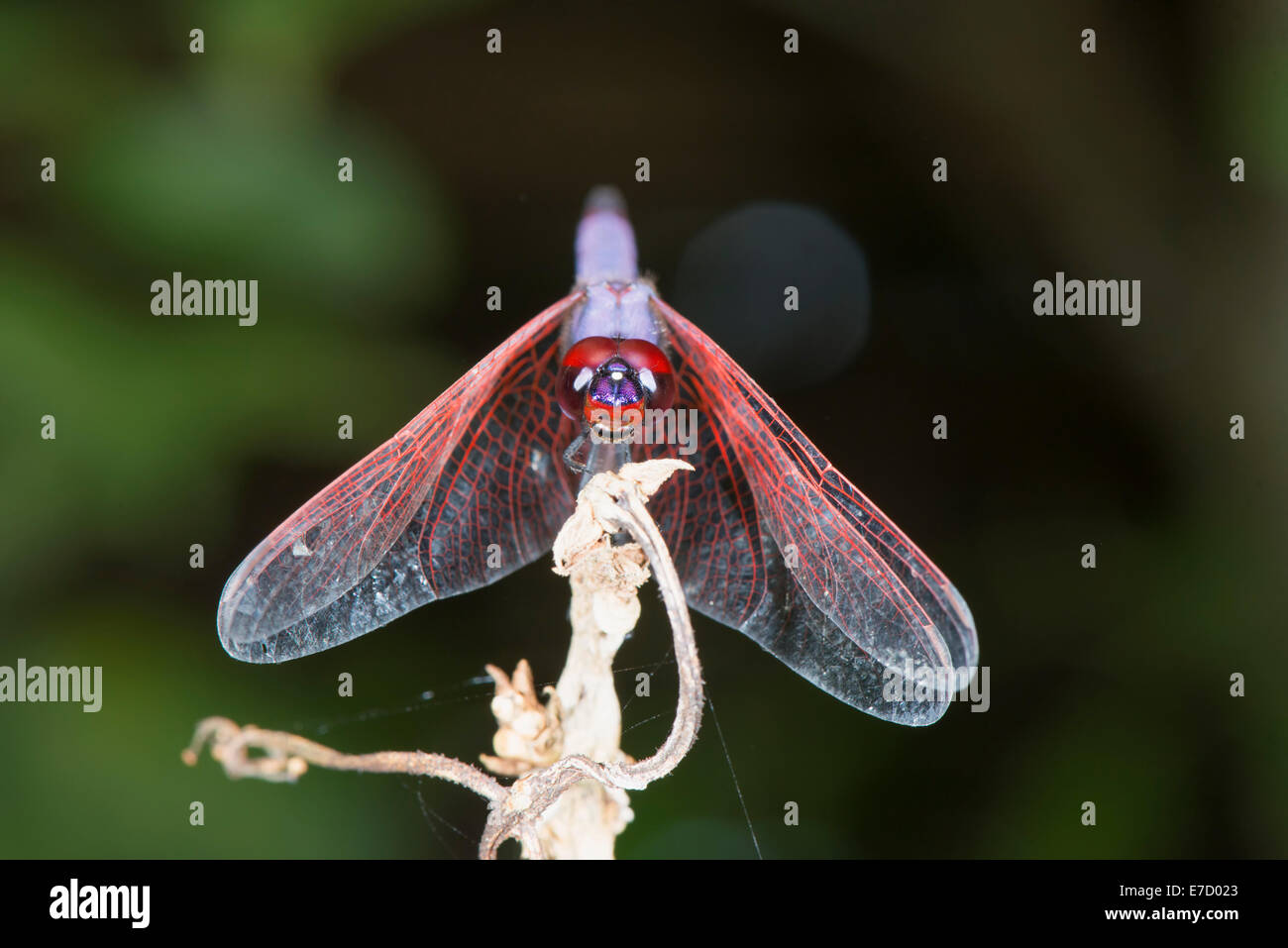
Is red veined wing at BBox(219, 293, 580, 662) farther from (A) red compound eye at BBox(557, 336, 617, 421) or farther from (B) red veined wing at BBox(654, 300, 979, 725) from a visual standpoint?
(B) red veined wing at BBox(654, 300, 979, 725)

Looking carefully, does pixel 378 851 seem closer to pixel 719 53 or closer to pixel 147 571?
pixel 147 571

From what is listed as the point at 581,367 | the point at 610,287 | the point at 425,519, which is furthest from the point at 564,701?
the point at 610,287

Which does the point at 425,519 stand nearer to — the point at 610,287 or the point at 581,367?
the point at 581,367

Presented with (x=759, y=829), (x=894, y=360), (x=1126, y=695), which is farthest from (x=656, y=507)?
(x=1126, y=695)

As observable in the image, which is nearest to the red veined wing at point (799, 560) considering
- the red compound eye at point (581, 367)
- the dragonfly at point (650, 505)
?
the dragonfly at point (650, 505)

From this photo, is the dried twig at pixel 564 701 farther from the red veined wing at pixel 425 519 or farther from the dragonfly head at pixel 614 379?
the red veined wing at pixel 425 519

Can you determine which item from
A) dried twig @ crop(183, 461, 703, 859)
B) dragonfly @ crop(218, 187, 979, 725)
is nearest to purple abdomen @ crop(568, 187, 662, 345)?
dragonfly @ crop(218, 187, 979, 725)

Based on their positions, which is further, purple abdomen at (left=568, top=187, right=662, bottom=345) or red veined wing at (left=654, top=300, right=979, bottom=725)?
purple abdomen at (left=568, top=187, right=662, bottom=345)
